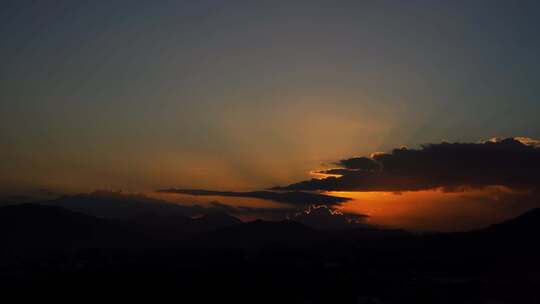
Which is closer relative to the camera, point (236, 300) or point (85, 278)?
point (236, 300)

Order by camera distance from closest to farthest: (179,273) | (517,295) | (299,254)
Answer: (517,295) < (179,273) < (299,254)

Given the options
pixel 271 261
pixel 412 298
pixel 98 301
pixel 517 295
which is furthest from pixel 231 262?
pixel 517 295

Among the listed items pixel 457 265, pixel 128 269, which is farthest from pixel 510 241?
pixel 128 269

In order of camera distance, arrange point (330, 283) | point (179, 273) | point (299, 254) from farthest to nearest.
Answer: point (299, 254) < point (179, 273) < point (330, 283)

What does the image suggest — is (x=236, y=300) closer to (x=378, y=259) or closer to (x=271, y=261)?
(x=271, y=261)

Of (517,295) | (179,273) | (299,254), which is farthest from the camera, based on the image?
(299,254)

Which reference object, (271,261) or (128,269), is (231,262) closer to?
(271,261)

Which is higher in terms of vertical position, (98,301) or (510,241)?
(510,241)

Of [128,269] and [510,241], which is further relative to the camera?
[510,241]

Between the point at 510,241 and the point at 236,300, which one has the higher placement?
the point at 510,241
